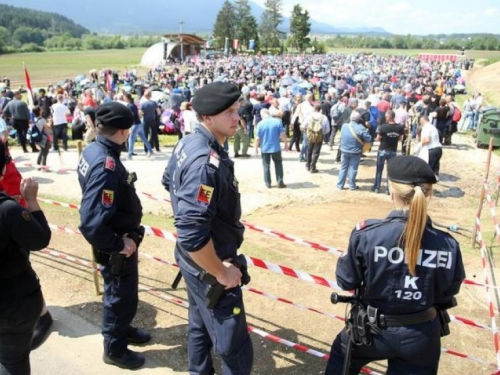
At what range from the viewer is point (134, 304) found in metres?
3.48

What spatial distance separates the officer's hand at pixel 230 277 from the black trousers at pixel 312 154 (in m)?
8.80

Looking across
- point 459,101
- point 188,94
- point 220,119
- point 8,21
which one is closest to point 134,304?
point 220,119

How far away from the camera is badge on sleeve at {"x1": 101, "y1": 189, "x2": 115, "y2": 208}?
10.0 feet

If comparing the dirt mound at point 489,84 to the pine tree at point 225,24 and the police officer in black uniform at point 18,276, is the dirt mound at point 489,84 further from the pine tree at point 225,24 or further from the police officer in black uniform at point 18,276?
the pine tree at point 225,24

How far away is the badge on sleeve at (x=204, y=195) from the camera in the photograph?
237 centimetres

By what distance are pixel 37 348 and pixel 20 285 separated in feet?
4.48

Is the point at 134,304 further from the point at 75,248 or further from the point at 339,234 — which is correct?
the point at 339,234

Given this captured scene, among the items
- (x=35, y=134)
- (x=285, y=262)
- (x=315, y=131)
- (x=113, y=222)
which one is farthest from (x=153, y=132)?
(x=113, y=222)

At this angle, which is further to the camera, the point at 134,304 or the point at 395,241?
the point at 134,304

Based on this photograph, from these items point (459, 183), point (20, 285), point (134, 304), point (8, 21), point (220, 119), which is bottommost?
point (459, 183)

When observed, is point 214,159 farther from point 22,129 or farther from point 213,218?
point 22,129

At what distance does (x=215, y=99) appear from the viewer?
2.59 m

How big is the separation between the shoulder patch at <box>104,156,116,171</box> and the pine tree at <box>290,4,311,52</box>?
288 ft

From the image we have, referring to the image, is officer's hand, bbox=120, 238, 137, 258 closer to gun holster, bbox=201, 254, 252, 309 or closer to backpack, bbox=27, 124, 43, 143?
gun holster, bbox=201, 254, 252, 309
